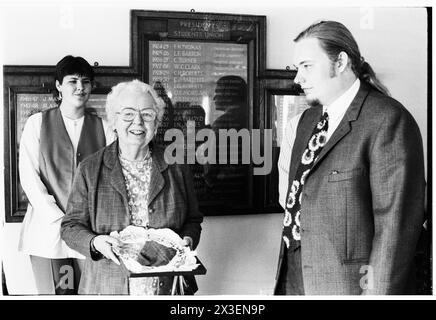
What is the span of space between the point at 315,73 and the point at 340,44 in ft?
0.53

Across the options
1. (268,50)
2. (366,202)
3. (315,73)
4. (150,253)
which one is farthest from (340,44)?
(150,253)

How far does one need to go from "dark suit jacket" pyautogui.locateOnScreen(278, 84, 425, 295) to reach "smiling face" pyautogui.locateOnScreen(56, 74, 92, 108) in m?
1.02

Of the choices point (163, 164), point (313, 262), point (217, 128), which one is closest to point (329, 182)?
point (313, 262)

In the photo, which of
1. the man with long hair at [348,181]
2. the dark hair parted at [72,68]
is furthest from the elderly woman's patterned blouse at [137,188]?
the man with long hair at [348,181]

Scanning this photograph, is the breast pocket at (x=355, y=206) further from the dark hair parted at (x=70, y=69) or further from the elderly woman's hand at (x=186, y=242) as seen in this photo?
the dark hair parted at (x=70, y=69)

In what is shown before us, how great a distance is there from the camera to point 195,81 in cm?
244

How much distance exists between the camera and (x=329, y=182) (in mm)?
2312

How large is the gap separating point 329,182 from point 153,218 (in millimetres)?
754

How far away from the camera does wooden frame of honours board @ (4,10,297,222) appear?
239 centimetres

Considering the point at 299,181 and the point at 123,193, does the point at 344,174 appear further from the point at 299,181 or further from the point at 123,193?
the point at 123,193

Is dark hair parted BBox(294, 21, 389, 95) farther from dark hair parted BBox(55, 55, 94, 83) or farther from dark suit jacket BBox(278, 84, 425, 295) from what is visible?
dark hair parted BBox(55, 55, 94, 83)

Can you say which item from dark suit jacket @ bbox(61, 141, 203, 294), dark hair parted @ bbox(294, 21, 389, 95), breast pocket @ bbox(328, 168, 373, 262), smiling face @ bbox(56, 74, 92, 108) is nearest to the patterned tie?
breast pocket @ bbox(328, 168, 373, 262)

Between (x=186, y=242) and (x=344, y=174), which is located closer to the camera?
(x=344, y=174)

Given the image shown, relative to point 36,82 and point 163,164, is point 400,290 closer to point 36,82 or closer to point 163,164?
point 163,164
